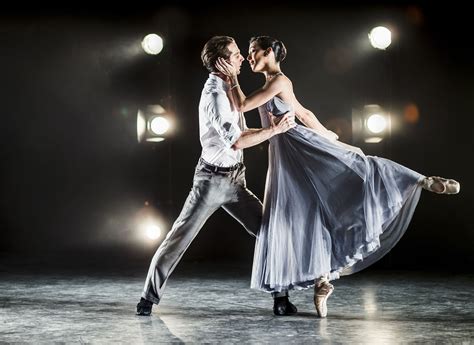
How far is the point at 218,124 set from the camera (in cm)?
401

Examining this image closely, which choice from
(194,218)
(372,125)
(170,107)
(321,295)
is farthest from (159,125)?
(321,295)

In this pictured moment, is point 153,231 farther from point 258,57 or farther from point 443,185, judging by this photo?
point 443,185

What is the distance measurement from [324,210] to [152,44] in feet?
9.37

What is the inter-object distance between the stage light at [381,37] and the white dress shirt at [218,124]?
2.28 m

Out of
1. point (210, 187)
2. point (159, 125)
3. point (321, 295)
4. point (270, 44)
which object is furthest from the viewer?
point (159, 125)

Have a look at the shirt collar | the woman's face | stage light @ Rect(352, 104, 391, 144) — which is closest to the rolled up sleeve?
the shirt collar

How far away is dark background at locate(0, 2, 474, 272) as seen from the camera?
20.3ft

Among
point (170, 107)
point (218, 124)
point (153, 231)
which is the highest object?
point (170, 107)

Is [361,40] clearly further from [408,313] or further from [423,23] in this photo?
[408,313]

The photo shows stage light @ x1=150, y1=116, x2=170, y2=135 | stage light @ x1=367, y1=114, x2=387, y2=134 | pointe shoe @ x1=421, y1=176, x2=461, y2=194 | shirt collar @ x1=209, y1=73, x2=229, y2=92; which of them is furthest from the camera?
stage light @ x1=150, y1=116, x2=170, y2=135

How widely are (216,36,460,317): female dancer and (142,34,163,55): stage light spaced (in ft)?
7.86

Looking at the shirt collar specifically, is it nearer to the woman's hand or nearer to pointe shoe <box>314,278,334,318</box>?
the woman's hand

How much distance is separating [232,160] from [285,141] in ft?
0.92

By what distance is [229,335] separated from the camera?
3.67 meters
